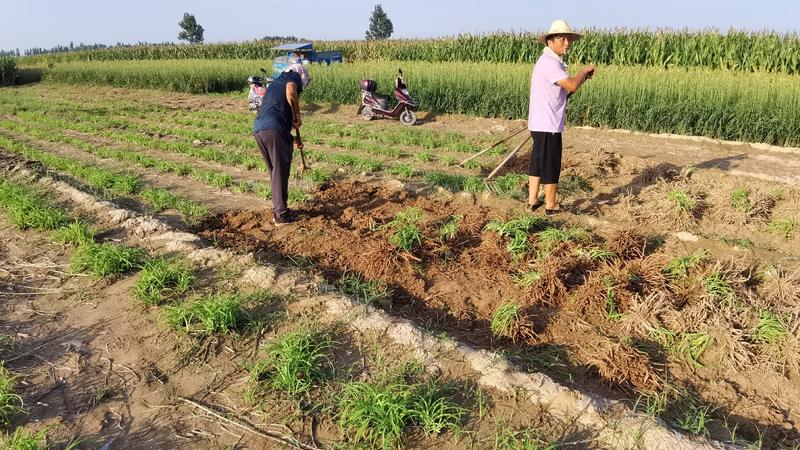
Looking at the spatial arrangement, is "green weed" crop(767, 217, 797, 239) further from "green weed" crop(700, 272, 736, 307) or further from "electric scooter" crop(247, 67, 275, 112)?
"electric scooter" crop(247, 67, 275, 112)

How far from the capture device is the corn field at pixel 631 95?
826 centimetres

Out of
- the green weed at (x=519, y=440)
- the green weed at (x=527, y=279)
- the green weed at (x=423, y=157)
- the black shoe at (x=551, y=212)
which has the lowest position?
the green weed at (x=519, y=440)

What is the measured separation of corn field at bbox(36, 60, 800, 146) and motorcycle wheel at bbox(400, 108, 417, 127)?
3.91 feet

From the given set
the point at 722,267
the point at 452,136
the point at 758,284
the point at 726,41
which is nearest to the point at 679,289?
the point at 722,267

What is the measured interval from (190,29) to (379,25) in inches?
1055

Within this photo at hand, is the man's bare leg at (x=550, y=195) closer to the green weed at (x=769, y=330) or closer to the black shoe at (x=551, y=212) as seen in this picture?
the black shoe at (x=551, y=212)

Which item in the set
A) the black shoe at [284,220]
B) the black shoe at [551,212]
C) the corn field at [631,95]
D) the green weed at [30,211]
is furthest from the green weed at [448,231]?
the corn field at [631,95]

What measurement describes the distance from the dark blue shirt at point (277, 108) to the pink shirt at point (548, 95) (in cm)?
233

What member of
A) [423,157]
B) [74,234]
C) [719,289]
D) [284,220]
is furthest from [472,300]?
[423,157]

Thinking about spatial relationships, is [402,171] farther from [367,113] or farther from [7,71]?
[7,71]

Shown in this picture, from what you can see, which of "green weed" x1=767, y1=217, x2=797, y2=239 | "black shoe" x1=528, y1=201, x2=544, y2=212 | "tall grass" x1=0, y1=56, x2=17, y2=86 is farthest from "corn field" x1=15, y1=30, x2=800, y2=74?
"tall grass" x1=0, y1=56, x2=17, y2=86

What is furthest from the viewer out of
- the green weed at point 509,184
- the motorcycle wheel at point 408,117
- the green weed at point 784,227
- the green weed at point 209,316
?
the motorcycle wheel at point 408,117

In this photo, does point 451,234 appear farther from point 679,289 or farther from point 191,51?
point 191,51

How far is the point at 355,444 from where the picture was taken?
2330 millimetres
